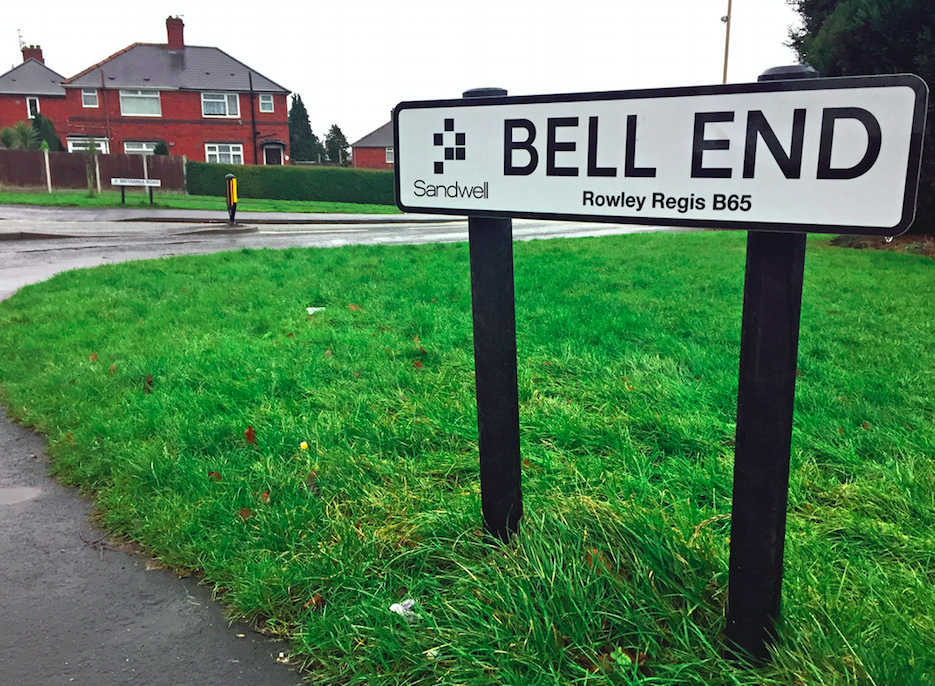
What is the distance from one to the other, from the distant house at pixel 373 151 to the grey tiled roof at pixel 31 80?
23.5 meters

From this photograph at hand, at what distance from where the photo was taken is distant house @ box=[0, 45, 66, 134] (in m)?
49.3

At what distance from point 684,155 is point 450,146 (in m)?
0.81

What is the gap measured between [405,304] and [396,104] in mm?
5087

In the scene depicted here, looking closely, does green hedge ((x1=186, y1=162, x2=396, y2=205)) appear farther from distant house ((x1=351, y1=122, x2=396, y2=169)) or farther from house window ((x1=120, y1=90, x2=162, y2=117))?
distant house ((x1=351, y1=122, x2=396, y2=169))

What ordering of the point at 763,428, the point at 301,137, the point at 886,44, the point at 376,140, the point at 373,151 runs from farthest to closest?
the point at 301,137, the point at 376,140, the point at 373,151, the point at 886,44, the point at 763,428

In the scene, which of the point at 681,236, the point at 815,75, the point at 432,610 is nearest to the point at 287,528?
the point at 432,610

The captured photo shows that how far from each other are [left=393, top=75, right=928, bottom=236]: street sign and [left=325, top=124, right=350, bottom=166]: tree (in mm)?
79980

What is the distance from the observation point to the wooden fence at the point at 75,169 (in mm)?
31000

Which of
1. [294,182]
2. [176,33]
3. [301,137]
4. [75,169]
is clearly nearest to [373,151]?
[176,33]

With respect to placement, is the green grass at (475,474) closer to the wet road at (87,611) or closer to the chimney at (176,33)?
the wet road at (87,611)

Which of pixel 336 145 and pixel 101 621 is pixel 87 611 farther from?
pixel 336 145

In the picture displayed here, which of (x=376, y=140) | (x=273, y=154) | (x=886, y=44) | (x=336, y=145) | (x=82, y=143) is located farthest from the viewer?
(x=336, y=145)

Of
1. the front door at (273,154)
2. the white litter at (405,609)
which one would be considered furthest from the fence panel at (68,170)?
the white litter at (405,609)

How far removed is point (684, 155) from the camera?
192cm
